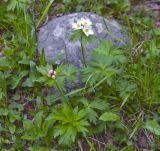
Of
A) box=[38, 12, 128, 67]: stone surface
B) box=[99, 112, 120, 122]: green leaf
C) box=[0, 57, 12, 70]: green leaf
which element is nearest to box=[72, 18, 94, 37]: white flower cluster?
box=[38, 12, 128, 67]: stone surface

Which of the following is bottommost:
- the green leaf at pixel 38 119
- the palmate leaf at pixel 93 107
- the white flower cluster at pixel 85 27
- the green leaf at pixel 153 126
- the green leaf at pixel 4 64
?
the green leaf at pixel 153 126

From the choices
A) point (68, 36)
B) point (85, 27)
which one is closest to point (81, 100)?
point (85, 27)

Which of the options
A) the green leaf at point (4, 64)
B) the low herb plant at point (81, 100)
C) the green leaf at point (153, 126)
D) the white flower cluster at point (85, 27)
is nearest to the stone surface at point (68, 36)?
the low herb plant at point (81, 100)

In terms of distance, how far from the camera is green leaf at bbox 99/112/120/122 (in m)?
2.53

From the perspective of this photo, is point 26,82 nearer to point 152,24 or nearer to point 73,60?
point 73,60

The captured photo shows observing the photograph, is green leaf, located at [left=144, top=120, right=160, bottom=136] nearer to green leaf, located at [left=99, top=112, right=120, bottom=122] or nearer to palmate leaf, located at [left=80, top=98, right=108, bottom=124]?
green leaf, located at [left=99, top=112, right=120, bottom=122]

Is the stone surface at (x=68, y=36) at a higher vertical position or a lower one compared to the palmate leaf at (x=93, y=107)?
higher

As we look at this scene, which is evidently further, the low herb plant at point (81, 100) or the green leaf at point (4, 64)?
the green leaf at point (4, 64)

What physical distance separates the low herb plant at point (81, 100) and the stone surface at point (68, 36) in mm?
113

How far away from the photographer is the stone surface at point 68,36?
2.94 metres

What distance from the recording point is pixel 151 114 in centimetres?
272

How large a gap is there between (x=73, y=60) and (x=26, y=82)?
1.35 feet

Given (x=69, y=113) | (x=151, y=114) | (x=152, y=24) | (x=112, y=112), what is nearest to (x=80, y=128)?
(x=69, y=113)

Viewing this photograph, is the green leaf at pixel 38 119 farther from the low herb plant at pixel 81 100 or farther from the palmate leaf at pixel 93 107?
the palmate leaf at pixel 93 107
